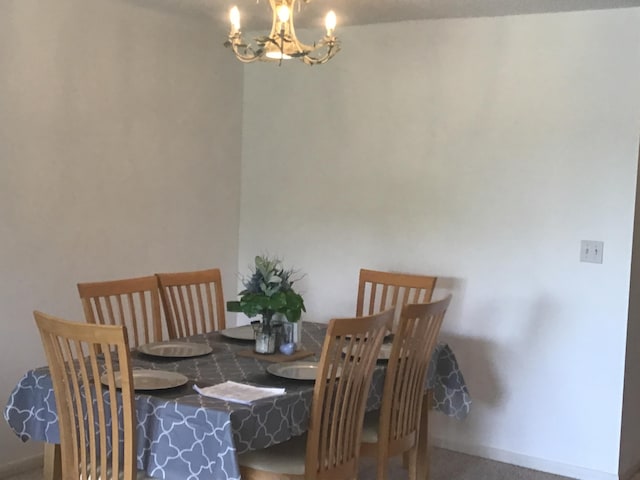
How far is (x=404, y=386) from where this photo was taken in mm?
2904

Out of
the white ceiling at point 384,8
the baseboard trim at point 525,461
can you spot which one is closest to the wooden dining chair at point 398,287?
the baseboard trim at point 525,461

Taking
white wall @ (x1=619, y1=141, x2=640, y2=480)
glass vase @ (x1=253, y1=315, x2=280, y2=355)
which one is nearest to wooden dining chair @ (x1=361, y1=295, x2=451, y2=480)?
glass vase @ (x1=253, y1=315, x2=280, y2=355)

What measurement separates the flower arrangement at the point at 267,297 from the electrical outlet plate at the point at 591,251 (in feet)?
5.06

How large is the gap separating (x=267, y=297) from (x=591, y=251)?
1.71 m

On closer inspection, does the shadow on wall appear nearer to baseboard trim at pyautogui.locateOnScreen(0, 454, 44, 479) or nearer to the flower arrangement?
the flower arrangement

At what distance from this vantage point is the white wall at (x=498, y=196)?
3.62 metres

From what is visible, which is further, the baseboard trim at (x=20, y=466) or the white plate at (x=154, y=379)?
the baseboard trim at (x=20, y=466)

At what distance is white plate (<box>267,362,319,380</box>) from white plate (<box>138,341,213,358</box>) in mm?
326

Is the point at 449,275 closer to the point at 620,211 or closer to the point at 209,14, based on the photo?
the point at 620,211

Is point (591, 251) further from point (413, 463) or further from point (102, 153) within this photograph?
point (102, 153)

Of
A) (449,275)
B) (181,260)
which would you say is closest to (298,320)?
(449,275)

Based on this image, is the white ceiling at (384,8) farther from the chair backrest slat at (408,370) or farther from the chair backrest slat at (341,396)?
the chair backrest slat at (341,396)

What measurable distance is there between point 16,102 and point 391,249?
2.07 m

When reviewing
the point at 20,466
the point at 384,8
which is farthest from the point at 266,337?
the point at 384,8
